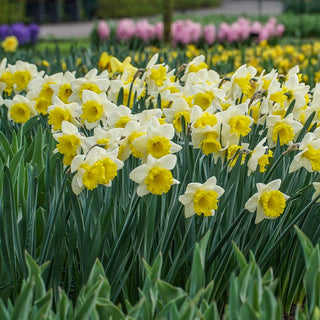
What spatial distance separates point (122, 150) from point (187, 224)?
0.95 ft

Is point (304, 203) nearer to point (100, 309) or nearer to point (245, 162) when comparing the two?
point (245, 162)

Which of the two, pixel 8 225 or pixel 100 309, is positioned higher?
pixel 8 225

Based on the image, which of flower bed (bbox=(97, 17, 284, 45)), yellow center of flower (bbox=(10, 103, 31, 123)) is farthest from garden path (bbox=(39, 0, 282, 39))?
yellow center of flower (bbox=(10, 103, 31, 123))

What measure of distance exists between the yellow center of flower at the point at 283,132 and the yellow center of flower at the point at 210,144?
0.88ft

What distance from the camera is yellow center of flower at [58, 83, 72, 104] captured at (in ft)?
7.92

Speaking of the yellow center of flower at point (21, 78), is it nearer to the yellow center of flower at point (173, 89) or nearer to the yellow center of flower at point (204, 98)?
the yellow center of flower at point (173, 89)

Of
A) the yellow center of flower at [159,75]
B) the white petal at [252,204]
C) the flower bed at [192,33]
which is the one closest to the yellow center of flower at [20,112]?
the yellow center of flower at [159,75]

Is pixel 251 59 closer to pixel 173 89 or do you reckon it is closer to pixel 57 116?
pixel 173 89

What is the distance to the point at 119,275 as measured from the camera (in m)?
1.67

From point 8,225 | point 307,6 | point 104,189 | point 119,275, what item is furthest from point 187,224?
point 307,6

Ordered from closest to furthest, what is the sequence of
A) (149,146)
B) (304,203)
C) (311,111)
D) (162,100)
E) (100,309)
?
(100,309)
(149,146)
(304,203)
(311,111)
(162,100)

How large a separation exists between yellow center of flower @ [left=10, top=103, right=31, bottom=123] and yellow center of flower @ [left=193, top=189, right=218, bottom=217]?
3.60 ft

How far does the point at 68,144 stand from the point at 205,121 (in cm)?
44

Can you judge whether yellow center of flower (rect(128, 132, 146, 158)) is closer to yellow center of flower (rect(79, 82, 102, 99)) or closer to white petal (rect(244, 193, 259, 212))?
white petal (rect(244, 193, 259, 212))
